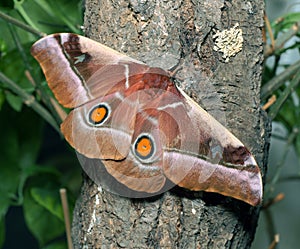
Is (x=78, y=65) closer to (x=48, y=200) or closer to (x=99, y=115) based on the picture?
(x=99, y=115)

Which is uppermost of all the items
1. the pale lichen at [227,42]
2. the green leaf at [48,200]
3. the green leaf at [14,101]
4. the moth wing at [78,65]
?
the pale lichen at [227,42]

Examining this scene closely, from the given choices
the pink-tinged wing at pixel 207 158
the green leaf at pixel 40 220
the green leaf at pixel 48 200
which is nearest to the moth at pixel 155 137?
the pink-tinged wing at pixel 207 158

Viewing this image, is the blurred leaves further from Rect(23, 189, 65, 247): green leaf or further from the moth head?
the moth head

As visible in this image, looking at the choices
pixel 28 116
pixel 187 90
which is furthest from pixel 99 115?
pixel 28 116

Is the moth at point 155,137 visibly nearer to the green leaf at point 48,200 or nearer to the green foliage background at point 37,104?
the green foliage background at point 37,104

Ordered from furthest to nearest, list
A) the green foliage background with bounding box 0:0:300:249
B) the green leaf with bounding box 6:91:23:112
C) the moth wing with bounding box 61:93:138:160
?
1. the green leaf with bounding box 6:91:23:112
2. the green foliage background with bounding box 0:0:300:249
3. the moth wing with bounding box 61:93:138:160

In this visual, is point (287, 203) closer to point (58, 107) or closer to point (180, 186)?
point (58, 107)

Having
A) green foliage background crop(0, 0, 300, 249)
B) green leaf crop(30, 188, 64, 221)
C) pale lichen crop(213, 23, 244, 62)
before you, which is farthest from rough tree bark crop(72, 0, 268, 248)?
green leaf crop(30, 188, 64, 221)

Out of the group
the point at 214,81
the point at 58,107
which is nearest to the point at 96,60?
the point at 214,81
